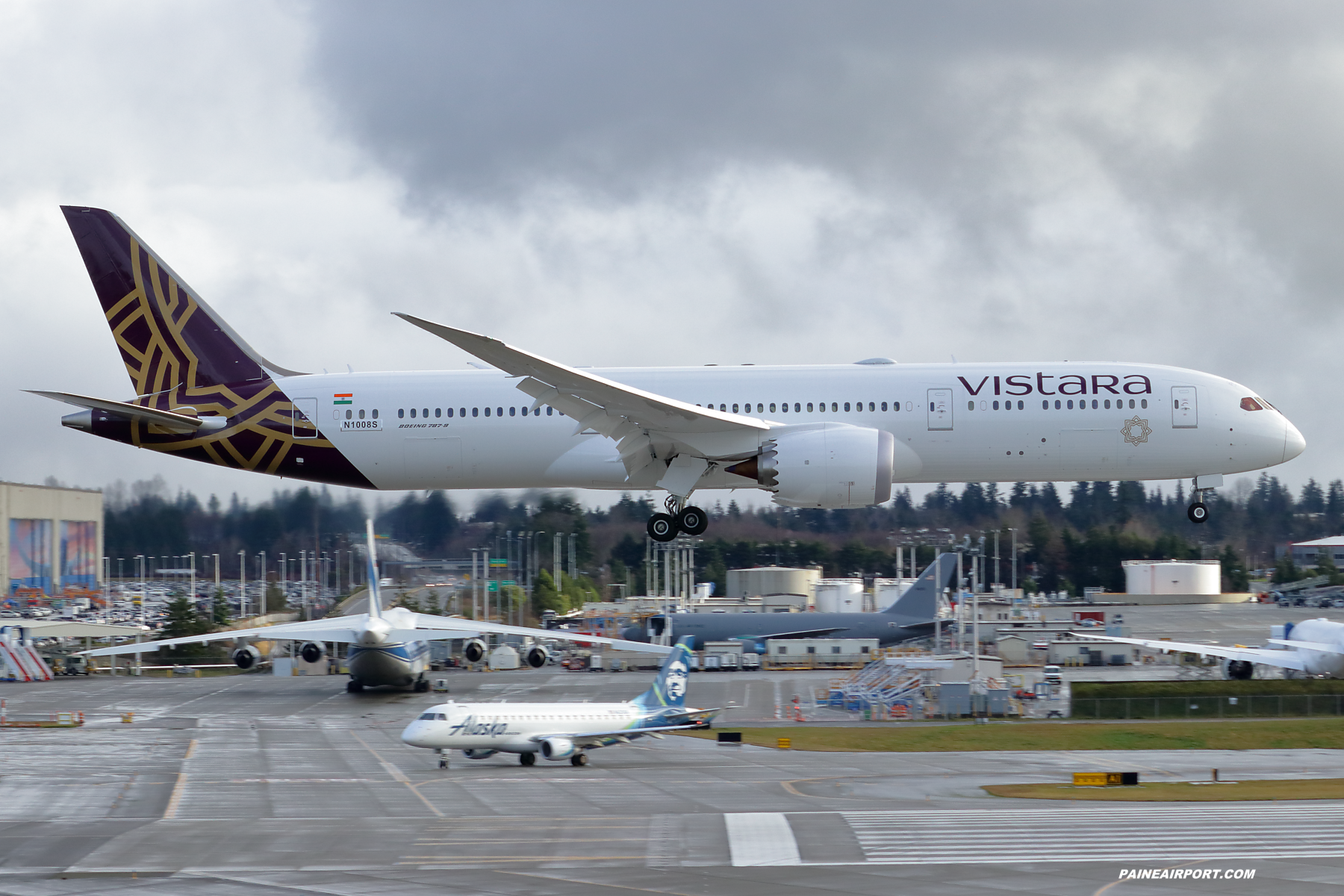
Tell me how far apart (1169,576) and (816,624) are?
145 ft

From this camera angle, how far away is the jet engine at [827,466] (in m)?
33.7

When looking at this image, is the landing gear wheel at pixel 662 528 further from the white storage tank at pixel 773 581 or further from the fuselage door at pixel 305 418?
the white storage tank at pixel 773 581

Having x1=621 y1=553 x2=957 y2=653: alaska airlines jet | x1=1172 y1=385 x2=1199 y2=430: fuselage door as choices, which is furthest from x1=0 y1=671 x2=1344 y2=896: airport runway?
x1=621 y1=553 x2=957 y2=653: alaska airlines jet

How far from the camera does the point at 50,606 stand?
106 meters

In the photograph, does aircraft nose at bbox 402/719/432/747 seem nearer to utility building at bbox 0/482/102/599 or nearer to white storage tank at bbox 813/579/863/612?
white storage tank at bbox 813/579/863/612

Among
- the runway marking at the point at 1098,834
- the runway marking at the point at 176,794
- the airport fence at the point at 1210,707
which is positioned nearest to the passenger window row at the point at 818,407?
the runway marking at the point at 1098,834

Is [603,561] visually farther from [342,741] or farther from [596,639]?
[342,741]

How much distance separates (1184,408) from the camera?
118 ft

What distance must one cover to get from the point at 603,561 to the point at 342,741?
38203mm

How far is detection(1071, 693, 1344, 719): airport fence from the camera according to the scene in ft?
171

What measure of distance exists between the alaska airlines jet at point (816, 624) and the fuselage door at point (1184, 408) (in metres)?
39.4

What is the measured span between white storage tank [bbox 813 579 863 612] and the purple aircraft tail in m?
61.3

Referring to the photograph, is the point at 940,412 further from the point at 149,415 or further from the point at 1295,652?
the point at 1295,652

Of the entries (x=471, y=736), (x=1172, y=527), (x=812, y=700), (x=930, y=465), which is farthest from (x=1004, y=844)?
(x=1172, y=527)
